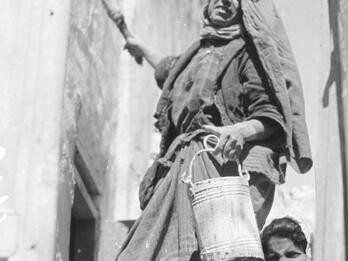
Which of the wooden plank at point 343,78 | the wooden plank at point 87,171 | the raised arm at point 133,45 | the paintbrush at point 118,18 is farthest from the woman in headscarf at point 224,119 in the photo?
the wooden plank at point 87,171

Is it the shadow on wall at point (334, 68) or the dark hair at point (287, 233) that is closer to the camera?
the dark hair at point (287, 233)

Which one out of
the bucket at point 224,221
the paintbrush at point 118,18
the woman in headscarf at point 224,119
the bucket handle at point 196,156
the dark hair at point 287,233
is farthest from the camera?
the paintbrush at point 118,18

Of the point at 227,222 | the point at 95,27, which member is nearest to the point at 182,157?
the point at 227,222

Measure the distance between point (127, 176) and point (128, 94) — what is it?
1.42 ft

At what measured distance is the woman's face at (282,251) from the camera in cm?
504

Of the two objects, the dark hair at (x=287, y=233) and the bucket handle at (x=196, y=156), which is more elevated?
the bucket handle at (x=196, y=156)

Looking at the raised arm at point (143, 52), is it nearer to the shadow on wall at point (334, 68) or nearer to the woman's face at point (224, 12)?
the woman's face at point (224, 12)

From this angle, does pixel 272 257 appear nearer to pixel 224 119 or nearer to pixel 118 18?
pixel 224 119

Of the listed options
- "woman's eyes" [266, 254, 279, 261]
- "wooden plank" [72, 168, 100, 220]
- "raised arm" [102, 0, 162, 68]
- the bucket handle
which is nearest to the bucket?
the bucket handle

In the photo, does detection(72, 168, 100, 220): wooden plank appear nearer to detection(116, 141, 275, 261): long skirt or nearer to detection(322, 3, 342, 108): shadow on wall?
detection(116, 141, 275, 261): long skirt

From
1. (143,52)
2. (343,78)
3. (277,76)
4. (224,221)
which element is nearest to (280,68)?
(277,76)

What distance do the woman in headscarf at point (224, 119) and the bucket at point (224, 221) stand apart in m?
0.18

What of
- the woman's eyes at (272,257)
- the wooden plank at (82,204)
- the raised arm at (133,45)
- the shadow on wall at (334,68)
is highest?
the raised arm at (133,45)

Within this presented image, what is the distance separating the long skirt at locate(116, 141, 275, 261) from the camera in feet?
16.0
